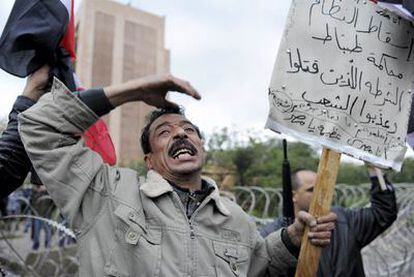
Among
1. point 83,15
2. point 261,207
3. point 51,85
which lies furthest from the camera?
point 83,15

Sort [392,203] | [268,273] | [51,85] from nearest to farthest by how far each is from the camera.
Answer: [51,85] → [268,273] → [392,203]

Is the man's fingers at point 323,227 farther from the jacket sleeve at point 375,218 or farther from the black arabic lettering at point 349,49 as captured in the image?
the jacket sleeve at point 375,218

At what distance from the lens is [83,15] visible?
2063 inches

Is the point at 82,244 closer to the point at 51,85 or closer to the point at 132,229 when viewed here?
the point at 132,229

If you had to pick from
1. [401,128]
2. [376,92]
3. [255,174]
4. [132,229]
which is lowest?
[255,174]

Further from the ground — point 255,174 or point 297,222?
point 297,222

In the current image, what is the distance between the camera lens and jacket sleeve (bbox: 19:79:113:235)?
1998mm

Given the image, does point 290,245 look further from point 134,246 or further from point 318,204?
point 134,246

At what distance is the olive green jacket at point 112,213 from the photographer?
1989mm

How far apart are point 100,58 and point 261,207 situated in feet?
152

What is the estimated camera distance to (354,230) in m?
3.55

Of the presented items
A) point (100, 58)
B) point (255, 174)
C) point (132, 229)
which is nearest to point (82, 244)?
point (132, 229)

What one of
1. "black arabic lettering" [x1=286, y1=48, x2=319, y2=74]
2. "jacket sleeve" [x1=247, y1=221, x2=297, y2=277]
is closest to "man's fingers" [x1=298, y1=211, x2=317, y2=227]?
"jacket sleeve" [x1=247, y1=221, x2=297, y2=277]

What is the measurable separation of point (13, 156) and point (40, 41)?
1.76 feet
